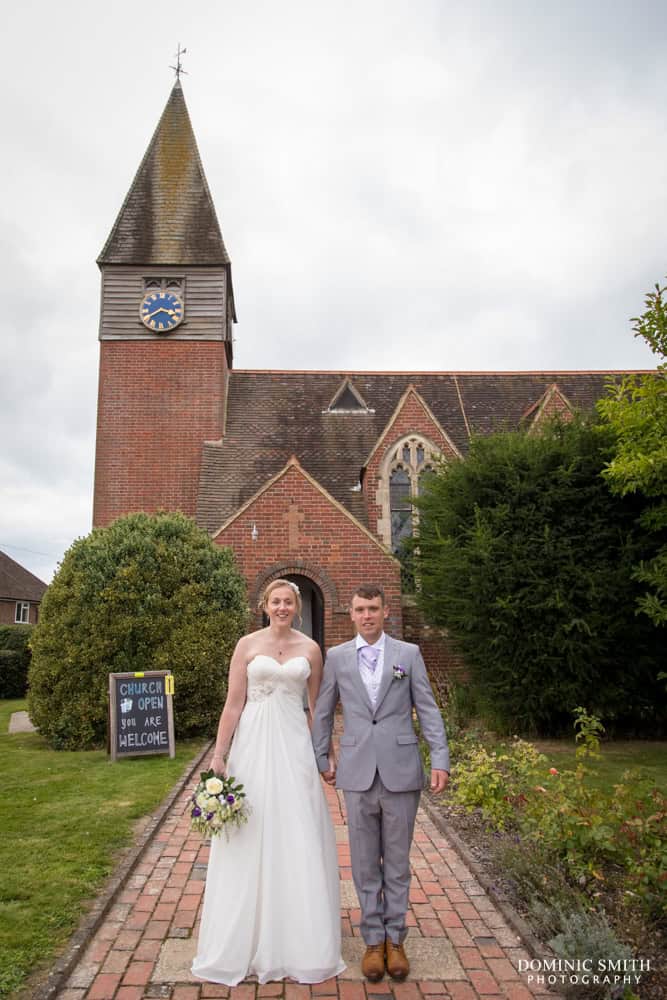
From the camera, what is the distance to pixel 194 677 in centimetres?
1155

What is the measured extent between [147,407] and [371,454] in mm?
7157

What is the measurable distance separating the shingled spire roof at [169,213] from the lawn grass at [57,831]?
15842 mm

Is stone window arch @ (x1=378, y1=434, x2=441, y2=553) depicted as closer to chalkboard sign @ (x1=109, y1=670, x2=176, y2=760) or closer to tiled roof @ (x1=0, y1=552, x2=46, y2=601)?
chalkboard sign @ (x1=109, y1=670, x2=176, y2=760)

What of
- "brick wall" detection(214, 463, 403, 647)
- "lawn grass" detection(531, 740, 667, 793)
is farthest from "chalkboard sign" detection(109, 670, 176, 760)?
"lawn grass" detection(531, 740, 667, 793)

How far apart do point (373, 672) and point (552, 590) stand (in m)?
7.59

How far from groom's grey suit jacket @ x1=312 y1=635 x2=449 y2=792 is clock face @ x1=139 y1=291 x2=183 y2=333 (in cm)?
1879

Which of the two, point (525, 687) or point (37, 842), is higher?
point (525, 687)

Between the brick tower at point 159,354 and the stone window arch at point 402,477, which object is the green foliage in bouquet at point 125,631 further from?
the brick tower at point 159,354

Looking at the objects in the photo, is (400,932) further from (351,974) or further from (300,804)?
(300,804)

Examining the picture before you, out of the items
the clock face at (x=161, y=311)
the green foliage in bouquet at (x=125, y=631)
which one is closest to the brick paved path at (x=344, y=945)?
the green foliage in bouquet at (x=125, y=631)

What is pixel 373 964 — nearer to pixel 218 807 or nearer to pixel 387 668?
pixel 218 807

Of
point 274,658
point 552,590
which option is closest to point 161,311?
point 552,590

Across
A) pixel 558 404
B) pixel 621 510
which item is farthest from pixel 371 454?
pixel 621 510

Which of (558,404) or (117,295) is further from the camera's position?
(117,295)
